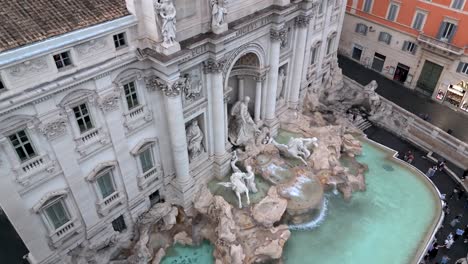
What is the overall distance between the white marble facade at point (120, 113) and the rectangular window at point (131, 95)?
0.06 metres

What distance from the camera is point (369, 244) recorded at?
28.4m

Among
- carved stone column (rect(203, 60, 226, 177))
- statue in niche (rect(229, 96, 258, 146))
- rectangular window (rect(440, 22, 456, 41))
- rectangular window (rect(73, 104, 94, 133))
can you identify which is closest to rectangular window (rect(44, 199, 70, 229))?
rectangular window (rect(73, 104, 94, 133))

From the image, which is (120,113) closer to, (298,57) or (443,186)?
(298,57)

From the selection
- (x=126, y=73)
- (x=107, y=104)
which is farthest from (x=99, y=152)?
(x=126, y=73)

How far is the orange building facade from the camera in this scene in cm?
4103

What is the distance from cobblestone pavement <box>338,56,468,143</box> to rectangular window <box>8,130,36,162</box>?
3908 cm

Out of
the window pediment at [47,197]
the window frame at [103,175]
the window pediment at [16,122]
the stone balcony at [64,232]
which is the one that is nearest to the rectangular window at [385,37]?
the window frame at [103,175]

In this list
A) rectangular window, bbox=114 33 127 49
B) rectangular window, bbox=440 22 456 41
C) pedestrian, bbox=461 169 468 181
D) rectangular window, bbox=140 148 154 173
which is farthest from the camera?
rectangular window, bbox=440 22 456 41

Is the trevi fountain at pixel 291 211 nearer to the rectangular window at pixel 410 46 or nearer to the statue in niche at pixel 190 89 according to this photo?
the statue in niche at pixel 190 89

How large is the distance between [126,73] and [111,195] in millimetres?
8250

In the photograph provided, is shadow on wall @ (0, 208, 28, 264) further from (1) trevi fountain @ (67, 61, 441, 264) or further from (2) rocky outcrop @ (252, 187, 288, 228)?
(2) rocky outcrop @ (252, 187, 288, 228)

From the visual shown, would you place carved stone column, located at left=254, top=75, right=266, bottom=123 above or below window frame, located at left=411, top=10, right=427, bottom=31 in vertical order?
below

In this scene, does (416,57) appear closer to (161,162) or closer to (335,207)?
(335,207)

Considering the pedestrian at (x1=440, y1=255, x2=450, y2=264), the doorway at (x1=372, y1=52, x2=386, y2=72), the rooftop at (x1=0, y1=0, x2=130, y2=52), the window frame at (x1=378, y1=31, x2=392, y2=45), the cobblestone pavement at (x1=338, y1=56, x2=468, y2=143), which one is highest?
the rooftop at (x1=0, y1=0, x2=130, y2=52)
